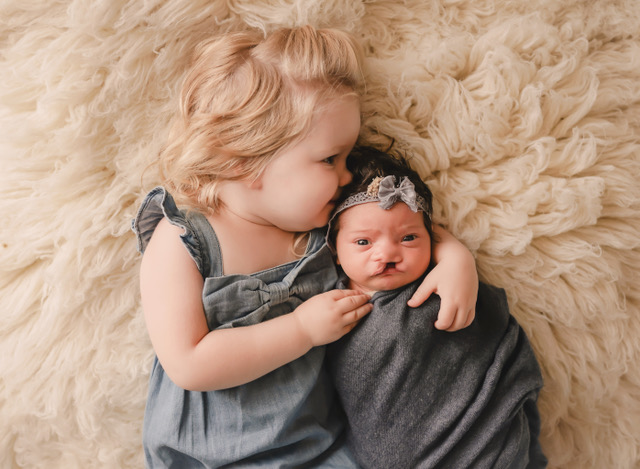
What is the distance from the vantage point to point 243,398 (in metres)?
1.06

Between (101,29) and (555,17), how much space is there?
0.85m

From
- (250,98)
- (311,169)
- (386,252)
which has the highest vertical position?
(250,98)

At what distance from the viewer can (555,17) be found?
110 centimetres

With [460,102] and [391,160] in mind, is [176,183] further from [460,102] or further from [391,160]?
[460,102]

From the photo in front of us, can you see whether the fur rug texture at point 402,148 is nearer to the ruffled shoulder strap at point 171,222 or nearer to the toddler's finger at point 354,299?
the ruffled shoulder strap at point 171,222

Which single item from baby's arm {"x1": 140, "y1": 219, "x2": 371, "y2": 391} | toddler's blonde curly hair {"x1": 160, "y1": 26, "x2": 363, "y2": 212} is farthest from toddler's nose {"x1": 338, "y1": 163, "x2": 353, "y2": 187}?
baby's arm {"x1": 140, "y1": 219, "x2": 371, "y2": 391}

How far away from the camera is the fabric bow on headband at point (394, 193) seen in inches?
38.6

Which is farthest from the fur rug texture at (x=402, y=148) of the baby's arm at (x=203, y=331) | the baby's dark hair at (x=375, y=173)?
the baby's arm at (x=203, y=331)

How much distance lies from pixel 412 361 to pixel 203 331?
0.37 metres

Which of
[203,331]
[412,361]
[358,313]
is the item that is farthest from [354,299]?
[203,331]

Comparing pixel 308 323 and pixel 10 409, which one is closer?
pixel 308 323

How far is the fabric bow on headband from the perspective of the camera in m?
0.98

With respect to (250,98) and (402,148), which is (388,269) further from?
(250,98)

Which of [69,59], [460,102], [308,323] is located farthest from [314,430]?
[69,59]
